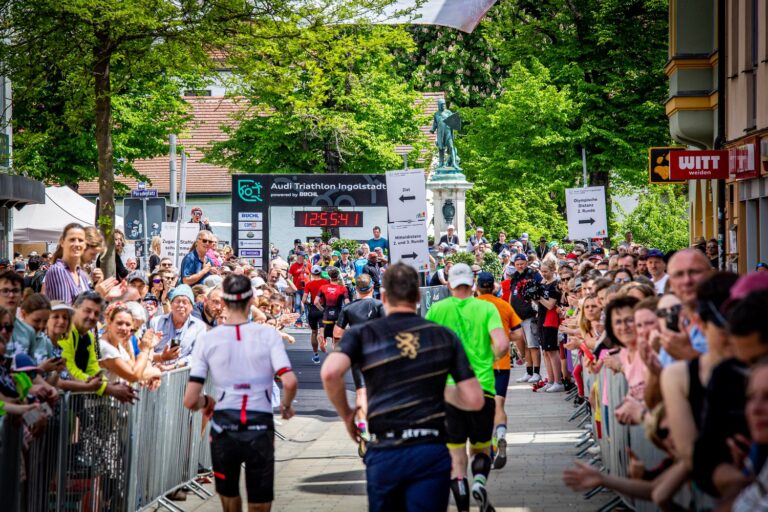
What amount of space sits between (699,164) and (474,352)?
11.8m

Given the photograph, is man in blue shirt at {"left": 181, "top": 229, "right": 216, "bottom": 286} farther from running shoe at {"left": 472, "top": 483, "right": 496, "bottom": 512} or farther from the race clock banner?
the race clock banner

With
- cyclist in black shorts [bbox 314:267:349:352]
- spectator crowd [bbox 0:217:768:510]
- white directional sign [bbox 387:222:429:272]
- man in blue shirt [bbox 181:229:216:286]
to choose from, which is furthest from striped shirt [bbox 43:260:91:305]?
cyclist in black shorts [bbox 314:267:349:352]

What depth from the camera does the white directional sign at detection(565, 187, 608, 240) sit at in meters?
29.3

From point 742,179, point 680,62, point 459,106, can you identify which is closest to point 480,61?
point 459,106

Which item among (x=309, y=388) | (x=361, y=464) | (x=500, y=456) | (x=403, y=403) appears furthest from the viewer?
(x=309, y=388)

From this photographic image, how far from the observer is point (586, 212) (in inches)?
1158

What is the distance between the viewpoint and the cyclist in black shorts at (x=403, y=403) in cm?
688

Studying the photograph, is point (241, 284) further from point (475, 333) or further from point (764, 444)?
point (764, 444)

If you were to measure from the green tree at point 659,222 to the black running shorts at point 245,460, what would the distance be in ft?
145

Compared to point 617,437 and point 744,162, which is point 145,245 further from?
point 617,437

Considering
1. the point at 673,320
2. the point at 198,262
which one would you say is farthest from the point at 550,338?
the point at 673,320

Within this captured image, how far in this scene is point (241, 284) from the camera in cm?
838

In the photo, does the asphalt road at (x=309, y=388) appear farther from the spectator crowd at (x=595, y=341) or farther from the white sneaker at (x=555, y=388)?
the white sneaker at (x=555, y=388)

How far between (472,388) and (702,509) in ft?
5.83
